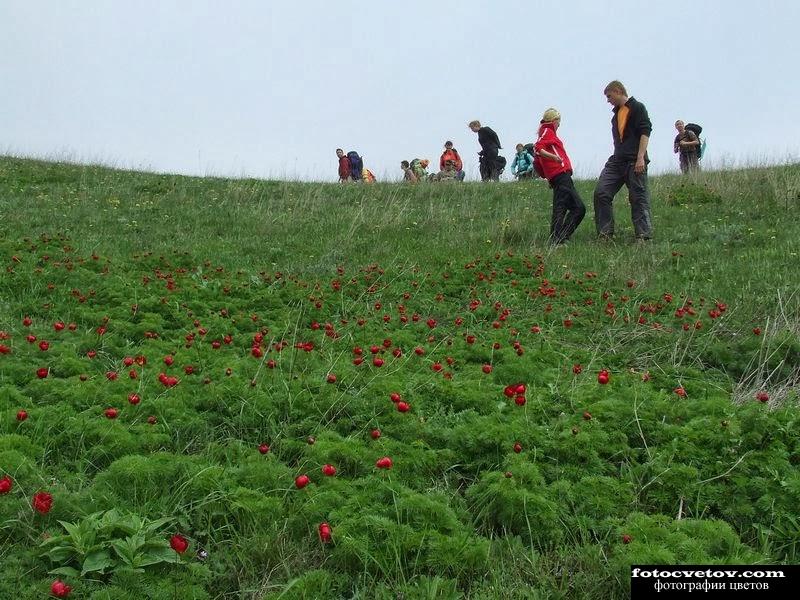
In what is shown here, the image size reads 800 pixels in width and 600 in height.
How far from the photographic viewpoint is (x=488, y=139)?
17.7m

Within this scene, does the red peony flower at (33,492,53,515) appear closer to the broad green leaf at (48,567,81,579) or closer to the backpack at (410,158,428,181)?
the broad green leaf at (48,567,81,579)

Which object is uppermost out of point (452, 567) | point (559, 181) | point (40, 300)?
point (559, 181)

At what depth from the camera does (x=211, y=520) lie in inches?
112

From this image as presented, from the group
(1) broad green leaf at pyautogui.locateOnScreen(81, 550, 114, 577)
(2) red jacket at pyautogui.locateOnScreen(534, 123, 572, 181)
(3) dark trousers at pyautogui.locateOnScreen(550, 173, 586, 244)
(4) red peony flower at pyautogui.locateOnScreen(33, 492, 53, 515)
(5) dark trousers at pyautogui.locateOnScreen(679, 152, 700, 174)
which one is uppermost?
(5) dark trousers at pyautogui.locateOnScreen(679, 152, 700, 174)

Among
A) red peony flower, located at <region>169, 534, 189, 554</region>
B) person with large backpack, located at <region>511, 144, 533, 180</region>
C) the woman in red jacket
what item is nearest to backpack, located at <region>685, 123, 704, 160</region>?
person with large backpack, located at <region>511, 144, 533, 180</region>

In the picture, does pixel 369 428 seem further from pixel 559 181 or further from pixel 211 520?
pixel 559 181

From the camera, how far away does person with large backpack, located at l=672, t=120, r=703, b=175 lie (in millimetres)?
15953

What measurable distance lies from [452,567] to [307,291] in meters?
4.06

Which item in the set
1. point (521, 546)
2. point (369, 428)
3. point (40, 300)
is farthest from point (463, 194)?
point (521, 546)

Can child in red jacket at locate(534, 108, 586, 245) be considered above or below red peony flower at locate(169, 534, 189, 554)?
above

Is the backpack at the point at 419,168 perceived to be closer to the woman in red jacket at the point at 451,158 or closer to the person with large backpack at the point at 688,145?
the woman in red jacket at the point at 451,158

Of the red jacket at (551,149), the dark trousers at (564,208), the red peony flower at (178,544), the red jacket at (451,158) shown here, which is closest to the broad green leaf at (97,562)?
the red peony flower at (178,544)

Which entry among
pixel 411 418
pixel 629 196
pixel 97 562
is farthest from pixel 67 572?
pixel 629 196

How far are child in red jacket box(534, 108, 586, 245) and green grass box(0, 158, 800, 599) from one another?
3.83 feet
